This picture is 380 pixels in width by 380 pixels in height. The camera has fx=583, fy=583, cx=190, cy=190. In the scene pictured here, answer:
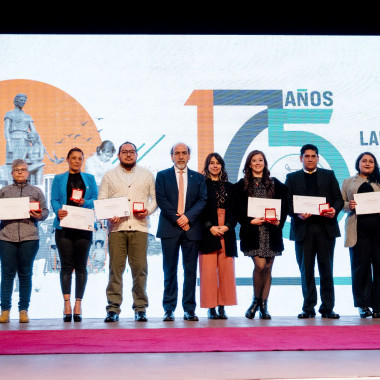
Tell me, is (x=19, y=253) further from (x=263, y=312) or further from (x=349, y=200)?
(x=349, y=200)

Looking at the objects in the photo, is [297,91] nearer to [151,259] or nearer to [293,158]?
[293,158]

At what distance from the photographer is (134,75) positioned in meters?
5.60

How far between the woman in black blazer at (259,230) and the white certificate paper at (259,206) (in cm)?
4

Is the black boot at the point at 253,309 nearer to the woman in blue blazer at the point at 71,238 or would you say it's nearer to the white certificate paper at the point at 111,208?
the white certificate paper at the point at 111,208

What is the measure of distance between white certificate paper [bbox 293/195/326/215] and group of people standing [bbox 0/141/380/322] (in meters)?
0.05

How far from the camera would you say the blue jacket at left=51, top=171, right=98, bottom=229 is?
4586mm

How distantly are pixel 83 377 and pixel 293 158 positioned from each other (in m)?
3.37

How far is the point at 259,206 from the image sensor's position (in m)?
4.53

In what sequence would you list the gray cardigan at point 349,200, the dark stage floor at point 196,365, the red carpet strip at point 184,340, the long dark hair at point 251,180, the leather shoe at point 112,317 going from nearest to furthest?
the dark stage floor at point 196,365
the red carpet strip at point 184,340
the leather shoe at point 112,317
the long dark hair at point 251,180
the gray cardigan at point 349,200

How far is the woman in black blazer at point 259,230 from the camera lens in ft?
14.9

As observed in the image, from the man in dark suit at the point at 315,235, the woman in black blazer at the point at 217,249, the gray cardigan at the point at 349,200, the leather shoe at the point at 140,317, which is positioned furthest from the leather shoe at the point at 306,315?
the leather shoe at the point at 140,317

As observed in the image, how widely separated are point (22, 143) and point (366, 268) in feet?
10.8

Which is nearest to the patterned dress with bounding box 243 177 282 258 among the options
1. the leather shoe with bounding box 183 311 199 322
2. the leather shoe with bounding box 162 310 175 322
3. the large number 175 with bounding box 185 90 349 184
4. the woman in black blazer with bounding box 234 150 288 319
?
the woman in black blazer with bounding box 234 150 288 319
